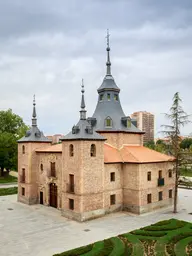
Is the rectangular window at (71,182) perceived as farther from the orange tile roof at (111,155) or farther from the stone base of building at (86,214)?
the orange tile roof at (111,155)

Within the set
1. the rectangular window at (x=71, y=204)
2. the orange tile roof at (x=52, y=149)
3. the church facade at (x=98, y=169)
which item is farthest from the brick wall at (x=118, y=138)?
the rectangular window at (x=71, y=204)

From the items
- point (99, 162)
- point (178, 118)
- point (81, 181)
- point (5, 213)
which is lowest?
point (5, 213)

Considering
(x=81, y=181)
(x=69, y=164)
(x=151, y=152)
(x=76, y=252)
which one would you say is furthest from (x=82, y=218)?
(x=151, y=152)

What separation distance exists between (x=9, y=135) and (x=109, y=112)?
2701 centimetres

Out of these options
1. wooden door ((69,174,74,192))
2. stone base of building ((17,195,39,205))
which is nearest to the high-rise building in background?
stone base of building ((17,195,39,205))

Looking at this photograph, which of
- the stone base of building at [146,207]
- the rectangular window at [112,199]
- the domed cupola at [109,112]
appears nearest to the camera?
the stone base of building at [146,207]

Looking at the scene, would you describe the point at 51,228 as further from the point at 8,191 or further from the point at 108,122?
the point at 8,191

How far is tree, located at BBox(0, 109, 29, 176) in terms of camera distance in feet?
166

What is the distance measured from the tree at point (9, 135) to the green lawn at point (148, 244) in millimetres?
36130

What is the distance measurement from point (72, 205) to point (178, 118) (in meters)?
14.1

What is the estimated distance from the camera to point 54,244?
762 inches

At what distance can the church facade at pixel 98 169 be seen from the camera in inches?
1010

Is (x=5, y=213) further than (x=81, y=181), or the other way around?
(x=5, y=213)

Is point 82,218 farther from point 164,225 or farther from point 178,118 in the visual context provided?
point 178,118
